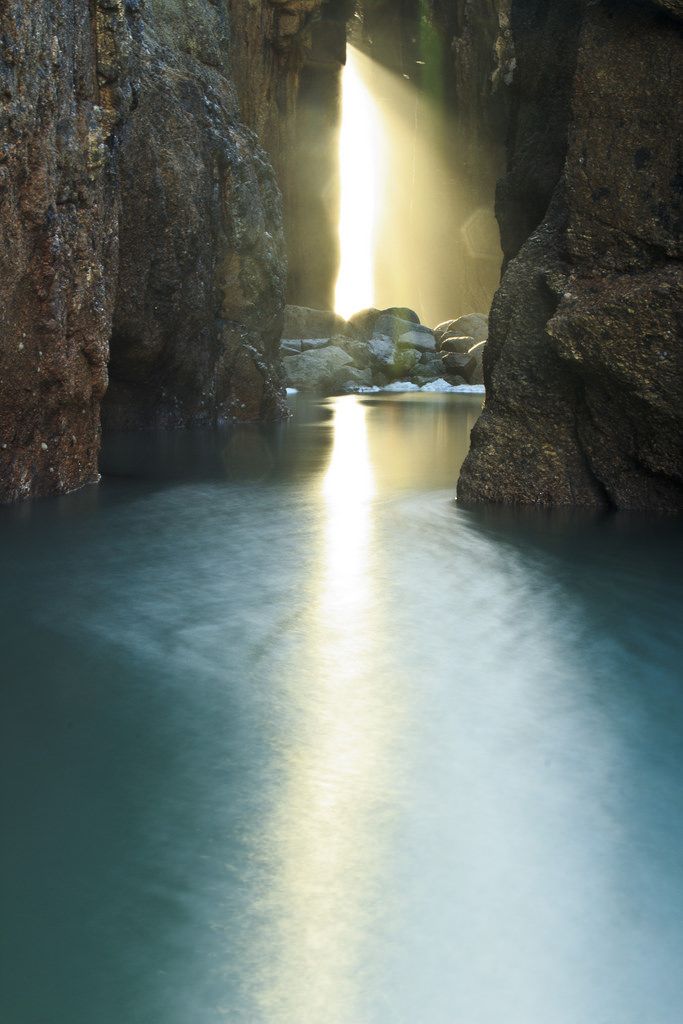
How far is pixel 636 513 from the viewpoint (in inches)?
261

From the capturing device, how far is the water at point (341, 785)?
1.97m

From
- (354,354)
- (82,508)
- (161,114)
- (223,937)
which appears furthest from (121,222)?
(354,354)

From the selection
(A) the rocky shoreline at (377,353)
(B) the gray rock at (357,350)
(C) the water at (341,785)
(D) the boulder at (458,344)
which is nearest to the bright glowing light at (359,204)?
(A) the rocky shoreline at (377,353)

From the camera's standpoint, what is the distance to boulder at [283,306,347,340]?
30.6 meters

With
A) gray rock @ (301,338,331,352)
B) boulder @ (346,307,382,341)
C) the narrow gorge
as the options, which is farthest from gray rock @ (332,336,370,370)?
the narrow gorge

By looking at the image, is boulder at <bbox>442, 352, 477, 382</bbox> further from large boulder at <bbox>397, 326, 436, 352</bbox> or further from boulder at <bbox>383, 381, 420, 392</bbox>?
large boulder at <bbox>397, 326, 436, 352</bbox>

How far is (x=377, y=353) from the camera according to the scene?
28844 mm

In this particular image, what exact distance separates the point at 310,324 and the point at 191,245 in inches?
751

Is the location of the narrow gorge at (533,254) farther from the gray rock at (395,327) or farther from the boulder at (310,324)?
the gray rock at (395,327)

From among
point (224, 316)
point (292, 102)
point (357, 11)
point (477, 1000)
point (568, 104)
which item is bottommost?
point (477, 1000)

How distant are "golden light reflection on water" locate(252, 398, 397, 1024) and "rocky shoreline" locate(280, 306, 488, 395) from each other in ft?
67.9

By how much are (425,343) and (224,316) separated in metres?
17.0

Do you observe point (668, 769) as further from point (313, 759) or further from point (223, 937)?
point (223, 937)

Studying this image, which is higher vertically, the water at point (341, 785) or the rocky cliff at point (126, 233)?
the rocky cliff at point (126, 233)
